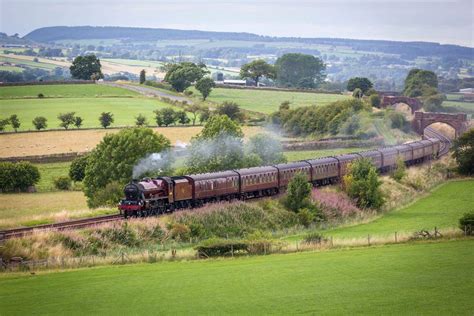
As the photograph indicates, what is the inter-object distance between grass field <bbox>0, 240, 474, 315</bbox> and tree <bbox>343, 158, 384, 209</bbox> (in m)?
19.8

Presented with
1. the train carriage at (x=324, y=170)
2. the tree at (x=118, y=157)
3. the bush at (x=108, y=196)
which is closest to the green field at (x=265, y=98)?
the train carriage at (x=324, y=170)

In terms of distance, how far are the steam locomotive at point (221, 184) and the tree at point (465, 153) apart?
695 cm

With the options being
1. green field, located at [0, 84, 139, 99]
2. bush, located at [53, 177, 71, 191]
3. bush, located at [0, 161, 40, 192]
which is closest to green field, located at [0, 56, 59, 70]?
green field, located at [0, 84, 139, 99]

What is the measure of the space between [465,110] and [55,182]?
72.0 metres

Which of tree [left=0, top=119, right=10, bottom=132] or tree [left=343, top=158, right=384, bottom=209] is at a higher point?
tree [left=0, top=119, right=10, bottom=132]

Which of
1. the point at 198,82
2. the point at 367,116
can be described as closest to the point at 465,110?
the point at 367,116

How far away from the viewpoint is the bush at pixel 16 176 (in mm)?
58812

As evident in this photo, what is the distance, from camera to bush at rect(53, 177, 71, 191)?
62.6 metres

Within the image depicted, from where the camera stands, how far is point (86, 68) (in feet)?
380

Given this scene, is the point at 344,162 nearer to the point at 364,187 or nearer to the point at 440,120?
the point at 364,187

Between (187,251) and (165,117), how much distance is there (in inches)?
2240

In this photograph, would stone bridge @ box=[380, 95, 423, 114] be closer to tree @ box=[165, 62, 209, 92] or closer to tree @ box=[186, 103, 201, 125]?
tree @ box=[165, 62, 209, 92]

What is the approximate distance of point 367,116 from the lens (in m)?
99.8

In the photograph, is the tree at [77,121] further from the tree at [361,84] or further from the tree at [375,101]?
the tree at [361,84]
